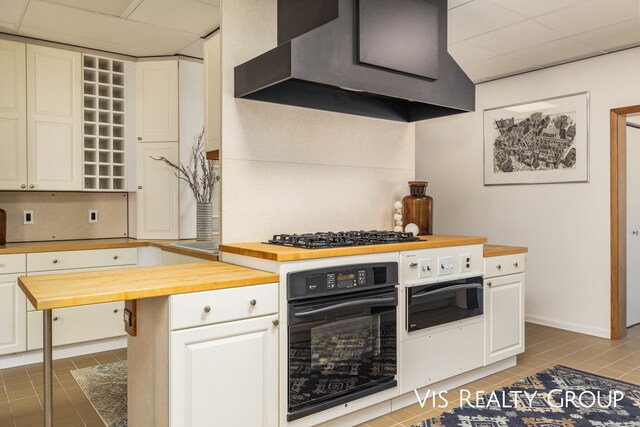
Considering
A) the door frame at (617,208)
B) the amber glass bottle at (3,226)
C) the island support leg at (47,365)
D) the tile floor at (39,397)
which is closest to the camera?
the island support leg at (47,365)

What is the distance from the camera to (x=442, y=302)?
2719 mm

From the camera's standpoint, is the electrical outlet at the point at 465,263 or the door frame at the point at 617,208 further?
the door frame at the point at 617,208

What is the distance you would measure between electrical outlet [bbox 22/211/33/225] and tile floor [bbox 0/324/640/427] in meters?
1.18

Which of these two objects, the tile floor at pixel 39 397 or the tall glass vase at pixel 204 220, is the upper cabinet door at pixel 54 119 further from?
the tile floor at pixel 39 397

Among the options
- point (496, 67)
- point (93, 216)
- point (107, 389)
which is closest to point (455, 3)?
point (496, 67)

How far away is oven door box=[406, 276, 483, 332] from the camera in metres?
2.56

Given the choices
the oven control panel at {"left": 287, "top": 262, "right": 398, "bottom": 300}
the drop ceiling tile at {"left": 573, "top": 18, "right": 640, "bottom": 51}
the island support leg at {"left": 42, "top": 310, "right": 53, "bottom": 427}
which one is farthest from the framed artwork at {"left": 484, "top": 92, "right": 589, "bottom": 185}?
the island support leg at {"left": 42, "top": 310, "right": 53, "bottom": 427}

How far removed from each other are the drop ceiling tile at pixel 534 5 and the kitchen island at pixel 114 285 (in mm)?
2278

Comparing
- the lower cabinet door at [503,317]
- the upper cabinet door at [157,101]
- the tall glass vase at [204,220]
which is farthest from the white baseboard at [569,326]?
the upper cabinet door at [157,101]

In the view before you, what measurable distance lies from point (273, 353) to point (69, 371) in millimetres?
1937

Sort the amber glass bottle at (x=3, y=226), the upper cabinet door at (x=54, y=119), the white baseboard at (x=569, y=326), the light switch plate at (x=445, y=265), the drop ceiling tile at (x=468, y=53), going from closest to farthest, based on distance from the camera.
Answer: the light switch plate at (x=445, y=265) → the amber glass bottle at (x=3, y=226) → the upper cabinet door at (x=54, y=119) → the drop ceiling tile at (x=468, y=53) → the white baseboard at (x=569, y=326)

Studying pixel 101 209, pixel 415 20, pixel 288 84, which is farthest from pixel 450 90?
pixel 101 209

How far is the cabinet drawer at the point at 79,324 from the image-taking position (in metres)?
3.28

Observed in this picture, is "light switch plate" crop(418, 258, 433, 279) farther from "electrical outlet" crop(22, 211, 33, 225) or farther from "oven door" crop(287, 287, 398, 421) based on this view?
"electrical outlet" crop(22, 211, 33, 225)
